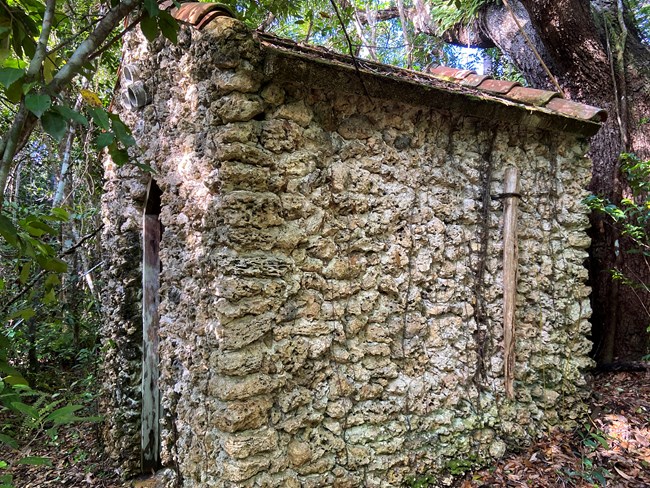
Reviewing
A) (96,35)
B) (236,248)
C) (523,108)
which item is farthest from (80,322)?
(523,108)

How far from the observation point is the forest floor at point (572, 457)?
3326 millimetres

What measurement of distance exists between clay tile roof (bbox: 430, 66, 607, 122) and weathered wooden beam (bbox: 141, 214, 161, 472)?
9.62 ft

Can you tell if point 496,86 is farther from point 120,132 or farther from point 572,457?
point 120,132

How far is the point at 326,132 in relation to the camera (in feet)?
9.64

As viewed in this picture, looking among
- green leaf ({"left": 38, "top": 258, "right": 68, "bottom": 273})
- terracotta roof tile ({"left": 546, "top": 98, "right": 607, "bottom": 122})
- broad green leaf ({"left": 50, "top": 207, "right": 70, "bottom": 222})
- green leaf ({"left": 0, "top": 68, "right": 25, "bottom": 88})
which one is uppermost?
terracotta roof tile ({"left": 546, "top": 98, "right": 607, "bottom": 122})

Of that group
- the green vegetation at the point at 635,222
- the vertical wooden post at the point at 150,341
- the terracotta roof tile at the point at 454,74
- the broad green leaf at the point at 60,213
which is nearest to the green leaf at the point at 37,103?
the broad green leaf at the point at 60,213

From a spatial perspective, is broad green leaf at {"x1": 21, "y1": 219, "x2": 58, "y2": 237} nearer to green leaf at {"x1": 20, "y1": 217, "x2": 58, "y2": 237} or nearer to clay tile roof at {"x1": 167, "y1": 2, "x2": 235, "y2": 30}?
green leaf at {"x1": 20, "y1": 217, "x2": 58, "y2": 237}

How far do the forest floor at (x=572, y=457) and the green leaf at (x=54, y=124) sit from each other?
3350 millimetres

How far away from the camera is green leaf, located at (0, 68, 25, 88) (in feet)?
4.27

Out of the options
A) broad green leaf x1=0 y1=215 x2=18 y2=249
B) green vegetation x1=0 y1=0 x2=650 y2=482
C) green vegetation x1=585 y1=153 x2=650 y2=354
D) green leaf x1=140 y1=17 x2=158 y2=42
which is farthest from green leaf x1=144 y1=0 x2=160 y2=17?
green vegetation x1=585 y1=153 x2=650 y2=354

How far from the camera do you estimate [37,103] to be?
1.34 meters

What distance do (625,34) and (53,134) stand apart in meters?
A: 6.05

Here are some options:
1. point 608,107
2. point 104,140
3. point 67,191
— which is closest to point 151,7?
point 104,140

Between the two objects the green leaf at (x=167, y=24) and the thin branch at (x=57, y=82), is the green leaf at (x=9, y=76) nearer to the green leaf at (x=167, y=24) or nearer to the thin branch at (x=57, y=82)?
the thin branch at (x=57, y=82)
